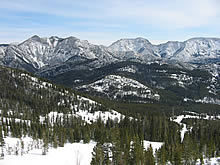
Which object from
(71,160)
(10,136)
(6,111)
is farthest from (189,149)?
(6,111)

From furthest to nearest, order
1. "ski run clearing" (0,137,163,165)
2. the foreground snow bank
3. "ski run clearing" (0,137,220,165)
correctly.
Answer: "ski run clearing" (0,137,163,165) < the foreground snow bank < "ski run clearing" (0,137,220,165)

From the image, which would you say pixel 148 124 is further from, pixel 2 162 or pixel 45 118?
pixel 2 162

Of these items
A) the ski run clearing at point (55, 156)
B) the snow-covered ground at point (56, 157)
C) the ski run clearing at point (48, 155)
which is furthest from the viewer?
the ski run clearing at point (48, 155)

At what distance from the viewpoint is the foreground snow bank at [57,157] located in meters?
110

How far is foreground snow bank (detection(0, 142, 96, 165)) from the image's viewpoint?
361 ft

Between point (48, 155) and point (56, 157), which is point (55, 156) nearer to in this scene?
point (56, 157)

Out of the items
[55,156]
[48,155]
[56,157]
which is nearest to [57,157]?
[56,157]

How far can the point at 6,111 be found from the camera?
198 m

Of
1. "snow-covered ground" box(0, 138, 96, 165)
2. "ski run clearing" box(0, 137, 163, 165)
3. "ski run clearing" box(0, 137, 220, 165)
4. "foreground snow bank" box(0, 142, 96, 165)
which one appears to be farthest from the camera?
"ski run clearing" box(0, 137, 163, 165)

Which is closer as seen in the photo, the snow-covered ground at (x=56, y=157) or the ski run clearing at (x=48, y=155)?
the snow-covered ground at (x=56, y=157)

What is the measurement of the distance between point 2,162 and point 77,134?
57350mm

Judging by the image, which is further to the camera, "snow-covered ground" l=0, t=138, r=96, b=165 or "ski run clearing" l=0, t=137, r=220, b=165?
"snow-covered ground" l=0, t=138, r=96, b=165

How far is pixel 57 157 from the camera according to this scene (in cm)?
12094

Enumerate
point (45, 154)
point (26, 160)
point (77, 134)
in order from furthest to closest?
1. point (77, 134)
2. point (45, 154)
3. point (26, 160)
